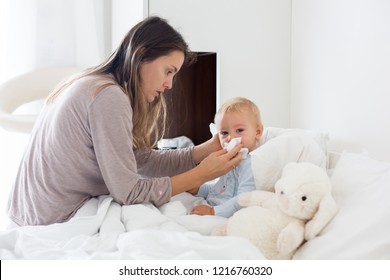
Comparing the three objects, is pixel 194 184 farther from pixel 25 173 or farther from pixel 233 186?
pixel 25 173

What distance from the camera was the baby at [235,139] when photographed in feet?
4.48

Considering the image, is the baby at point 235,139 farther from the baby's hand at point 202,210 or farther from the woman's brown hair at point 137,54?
the woman's brown hair at point 137,54

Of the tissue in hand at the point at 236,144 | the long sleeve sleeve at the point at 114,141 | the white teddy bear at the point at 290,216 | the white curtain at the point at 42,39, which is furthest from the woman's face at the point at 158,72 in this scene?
the white curtain at the point at 42,39

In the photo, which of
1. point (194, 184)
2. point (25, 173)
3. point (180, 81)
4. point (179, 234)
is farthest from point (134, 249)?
point (180, 81)

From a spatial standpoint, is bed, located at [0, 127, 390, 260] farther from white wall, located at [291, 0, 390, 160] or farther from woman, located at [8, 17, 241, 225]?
white wall, located at [291, 0, 390, 160]

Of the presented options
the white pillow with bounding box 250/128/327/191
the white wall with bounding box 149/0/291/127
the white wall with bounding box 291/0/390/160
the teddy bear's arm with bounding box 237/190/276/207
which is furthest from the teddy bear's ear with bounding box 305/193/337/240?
the white wall with bounding box 149/0/291/127

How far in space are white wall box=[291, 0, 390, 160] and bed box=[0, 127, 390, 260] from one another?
30cm

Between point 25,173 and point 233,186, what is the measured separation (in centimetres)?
60

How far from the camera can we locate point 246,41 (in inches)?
85.0

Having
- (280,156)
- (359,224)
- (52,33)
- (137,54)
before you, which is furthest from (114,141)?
(52,33)

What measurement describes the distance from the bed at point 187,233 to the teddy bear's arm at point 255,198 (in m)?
0.07

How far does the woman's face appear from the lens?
1.30m

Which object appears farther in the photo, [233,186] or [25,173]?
[233,186]

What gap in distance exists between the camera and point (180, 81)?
233cm
